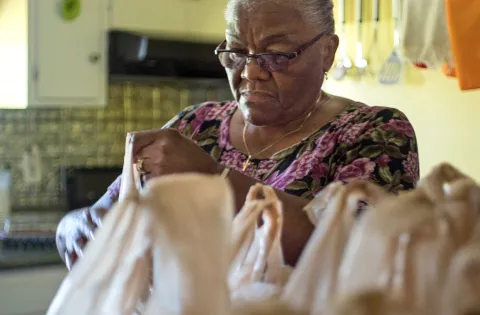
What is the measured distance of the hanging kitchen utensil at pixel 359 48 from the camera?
7.43ft

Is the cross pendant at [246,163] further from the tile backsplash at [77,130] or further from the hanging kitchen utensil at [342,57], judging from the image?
the tile backsplash at [77,130]

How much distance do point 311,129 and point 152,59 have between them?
1.54 m

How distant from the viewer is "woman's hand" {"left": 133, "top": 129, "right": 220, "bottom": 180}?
1.92ft

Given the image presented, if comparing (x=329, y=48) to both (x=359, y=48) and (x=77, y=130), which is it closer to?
(x=359, y=48)

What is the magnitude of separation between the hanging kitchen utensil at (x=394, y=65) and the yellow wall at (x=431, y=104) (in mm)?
22

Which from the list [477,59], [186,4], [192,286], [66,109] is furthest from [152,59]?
[192,286]

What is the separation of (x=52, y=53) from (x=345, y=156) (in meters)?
1.73

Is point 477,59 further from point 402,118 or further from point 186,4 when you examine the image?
point 186,4

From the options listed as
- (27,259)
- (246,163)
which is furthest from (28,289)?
(246,163)

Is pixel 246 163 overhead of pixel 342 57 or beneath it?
beneath

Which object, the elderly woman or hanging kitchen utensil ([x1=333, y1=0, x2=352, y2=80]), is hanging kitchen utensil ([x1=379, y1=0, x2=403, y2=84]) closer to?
hanging kitchen utensil ([x1=333, y1=0, x2=352, y2=80])

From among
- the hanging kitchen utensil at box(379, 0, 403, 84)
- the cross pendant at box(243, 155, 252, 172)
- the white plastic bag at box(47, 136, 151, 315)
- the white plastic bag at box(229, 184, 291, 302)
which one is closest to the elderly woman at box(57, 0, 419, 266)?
the cross pendant at box(243, 155, 252, 172)

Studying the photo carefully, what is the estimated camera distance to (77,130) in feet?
9.14

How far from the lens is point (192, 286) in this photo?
0.29 metres
